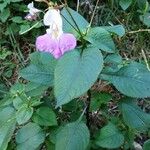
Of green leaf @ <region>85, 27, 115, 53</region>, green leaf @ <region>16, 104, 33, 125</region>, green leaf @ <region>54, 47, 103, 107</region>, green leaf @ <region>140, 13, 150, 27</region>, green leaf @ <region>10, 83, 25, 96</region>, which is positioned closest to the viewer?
green leaf @ <region>54, 47, 103, 107</region>

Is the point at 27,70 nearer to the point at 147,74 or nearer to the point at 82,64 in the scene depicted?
the point at 82,64

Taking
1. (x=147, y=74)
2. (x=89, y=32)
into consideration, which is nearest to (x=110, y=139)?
(x=147, y=74)

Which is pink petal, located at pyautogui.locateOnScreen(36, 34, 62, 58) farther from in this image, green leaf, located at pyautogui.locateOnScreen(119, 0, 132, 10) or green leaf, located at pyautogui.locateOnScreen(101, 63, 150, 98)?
green leaf, located at pyautogui.locateOnScreen(119, 0, 132, 10)

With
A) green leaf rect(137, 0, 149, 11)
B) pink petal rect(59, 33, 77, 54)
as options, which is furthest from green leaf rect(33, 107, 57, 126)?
green leaf rect(137, 0, 149, 11)

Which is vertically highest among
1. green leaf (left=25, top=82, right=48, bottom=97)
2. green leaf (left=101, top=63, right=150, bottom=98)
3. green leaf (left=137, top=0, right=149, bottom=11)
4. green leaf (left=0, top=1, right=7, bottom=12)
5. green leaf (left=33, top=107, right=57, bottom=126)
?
green leaf (left=101, top=63, right=150, bottom=98)

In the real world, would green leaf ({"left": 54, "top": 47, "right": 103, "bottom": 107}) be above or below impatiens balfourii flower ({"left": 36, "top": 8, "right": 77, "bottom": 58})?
below

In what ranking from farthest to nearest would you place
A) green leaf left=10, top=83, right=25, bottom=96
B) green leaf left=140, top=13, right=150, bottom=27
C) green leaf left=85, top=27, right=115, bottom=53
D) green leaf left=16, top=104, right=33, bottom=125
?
green leaf left=140, top=13, right=150, bottom=27, green leaf left=10, top=83, right=25, bottom=96, green leaf left=16, top=104, right=33, bottom=125, green leaf left=85, top=27, right=115, bottom=53

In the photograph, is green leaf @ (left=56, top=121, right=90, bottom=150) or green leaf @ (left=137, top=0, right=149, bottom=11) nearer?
green leaf @ (left=56, top=121, right=90, bottom=150)

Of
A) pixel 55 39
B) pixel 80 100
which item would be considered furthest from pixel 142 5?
pixel 55 39
